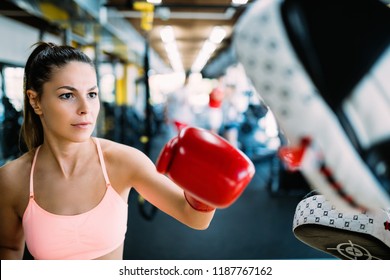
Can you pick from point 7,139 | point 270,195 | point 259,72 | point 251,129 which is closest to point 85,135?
point 259,72

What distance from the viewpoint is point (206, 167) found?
591 mm

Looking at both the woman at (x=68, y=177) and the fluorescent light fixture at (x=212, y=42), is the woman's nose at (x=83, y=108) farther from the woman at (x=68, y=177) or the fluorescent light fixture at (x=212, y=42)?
the fluorescent light fixture at (x=212, y=42)

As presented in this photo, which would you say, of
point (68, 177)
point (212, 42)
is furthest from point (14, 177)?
point (212, 42)

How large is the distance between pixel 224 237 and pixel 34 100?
77.1 inches

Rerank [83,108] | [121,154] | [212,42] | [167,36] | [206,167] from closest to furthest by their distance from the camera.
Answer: [206,167] → [83,108] → [121,154] → [212,42] → [167,36]

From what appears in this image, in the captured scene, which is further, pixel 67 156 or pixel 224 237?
pixel 224 237

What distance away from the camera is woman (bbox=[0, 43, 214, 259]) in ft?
2.94

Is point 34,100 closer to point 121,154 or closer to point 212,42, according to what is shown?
point 121,154

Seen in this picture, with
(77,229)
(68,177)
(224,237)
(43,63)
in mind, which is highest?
(43,63)

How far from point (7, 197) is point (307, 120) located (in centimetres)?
81

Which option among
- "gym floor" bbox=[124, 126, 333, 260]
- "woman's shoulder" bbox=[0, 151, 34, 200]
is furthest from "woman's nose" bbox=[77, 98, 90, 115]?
"gym floor" bbox=[124, 126, 333, 260]

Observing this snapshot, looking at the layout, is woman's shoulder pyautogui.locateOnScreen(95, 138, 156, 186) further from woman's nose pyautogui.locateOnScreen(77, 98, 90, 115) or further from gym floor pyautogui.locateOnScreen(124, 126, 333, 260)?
gym floor pyautogui.locateOnScreen(124, 126, 333, 260)

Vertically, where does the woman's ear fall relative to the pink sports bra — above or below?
above

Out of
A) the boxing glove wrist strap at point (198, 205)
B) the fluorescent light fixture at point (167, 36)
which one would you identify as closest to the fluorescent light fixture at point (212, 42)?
the fluorescent light fixture at point (167, 36)
